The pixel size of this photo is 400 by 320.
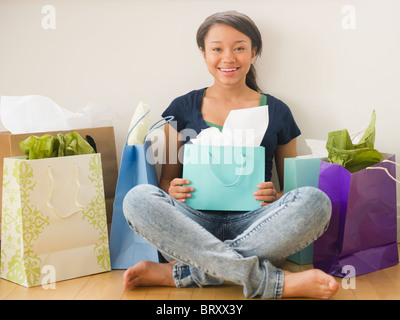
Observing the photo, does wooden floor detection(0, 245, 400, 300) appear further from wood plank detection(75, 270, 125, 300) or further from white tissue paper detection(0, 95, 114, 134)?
white tissue paper detection(0, 95, 114, 134)

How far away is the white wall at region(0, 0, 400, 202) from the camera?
1.59m

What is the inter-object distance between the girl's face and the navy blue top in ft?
0.39

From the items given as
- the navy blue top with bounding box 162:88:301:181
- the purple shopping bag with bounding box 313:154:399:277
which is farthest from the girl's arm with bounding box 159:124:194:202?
the purple shopping bag with bounding box 313:154:399:277

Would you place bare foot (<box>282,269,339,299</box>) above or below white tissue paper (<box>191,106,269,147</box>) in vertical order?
below

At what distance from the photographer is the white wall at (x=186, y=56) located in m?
1.59

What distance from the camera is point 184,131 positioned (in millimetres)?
1527

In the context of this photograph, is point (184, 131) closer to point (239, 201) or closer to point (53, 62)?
point (239, 201)

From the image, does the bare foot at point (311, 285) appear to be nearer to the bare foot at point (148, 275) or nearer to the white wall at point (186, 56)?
the bare foot at point (148, 275)

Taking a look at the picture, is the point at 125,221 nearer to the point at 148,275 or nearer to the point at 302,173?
the point at 148,275

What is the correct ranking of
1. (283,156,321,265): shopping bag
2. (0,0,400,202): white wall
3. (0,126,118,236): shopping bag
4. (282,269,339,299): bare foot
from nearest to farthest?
(282,269,339,299): bare foot
(283,156,321,265): shopping bag
(0,126,118,236): shopping bag
(0,0,400,202): white wall

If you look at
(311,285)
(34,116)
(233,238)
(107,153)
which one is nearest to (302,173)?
(233,238)

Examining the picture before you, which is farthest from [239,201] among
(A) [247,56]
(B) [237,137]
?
(A) [247,56]

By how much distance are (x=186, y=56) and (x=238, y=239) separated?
0.72m

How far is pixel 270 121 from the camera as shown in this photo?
1.50 m
